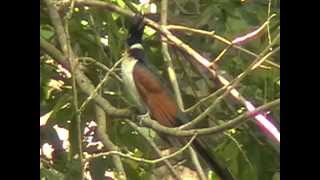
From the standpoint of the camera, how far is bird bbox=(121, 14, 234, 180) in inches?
50.2

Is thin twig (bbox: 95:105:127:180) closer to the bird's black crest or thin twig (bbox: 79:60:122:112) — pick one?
thin twig (bbox: 79:60:122:112)

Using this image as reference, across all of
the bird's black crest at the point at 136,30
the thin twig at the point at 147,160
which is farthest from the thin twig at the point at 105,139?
the bird's black crest at the point at 136,30

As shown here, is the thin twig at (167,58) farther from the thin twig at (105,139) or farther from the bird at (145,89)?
the thin twig at (105,139)

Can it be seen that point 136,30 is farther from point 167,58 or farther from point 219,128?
point 219,128

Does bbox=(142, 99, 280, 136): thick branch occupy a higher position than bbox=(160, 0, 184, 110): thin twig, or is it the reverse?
bbox=(160, 0, 184, 110): thin twig

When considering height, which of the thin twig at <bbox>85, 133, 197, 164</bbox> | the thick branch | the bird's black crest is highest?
the bird's black crest

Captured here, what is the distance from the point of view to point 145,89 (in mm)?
1288

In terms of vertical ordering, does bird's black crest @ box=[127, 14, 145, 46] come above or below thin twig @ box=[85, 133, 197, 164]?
above

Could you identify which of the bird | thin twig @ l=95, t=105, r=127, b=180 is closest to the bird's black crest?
the bird

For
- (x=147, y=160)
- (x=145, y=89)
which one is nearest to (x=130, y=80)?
(x=145, y=89)

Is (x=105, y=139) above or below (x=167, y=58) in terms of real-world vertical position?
below

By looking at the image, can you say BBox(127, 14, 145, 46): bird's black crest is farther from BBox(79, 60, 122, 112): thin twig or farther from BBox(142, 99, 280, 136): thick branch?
BBox(142, 99, 280, 136): thick branch
